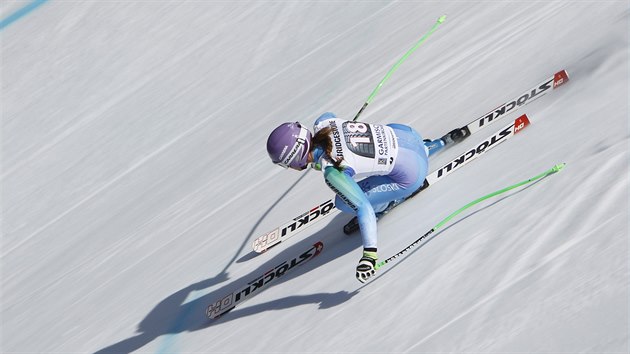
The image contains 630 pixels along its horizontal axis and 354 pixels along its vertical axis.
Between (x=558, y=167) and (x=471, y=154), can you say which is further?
(x=471, y=154)

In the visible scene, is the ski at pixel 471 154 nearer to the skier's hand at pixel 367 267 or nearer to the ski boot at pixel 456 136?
the ski boot at pixel 456 136

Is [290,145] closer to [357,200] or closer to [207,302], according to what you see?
[357,200]

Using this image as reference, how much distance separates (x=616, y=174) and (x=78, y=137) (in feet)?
26.7

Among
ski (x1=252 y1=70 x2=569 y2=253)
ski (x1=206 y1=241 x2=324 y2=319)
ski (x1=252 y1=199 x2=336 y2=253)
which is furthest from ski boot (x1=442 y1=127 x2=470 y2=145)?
ski (x1=206 y1=241 x2=324 y2=319)

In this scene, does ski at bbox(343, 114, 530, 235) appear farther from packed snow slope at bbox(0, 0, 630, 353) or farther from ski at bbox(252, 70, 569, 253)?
ski at bbox(252, 70, 569, 253)

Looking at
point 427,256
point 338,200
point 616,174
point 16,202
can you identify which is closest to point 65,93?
point 16,202

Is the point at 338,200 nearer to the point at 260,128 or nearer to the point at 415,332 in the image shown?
the point at 415,332

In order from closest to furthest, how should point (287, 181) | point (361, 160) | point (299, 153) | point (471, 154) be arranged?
point (299, 153) → point (361, 160) → point (471, 154) → point (287, 181)

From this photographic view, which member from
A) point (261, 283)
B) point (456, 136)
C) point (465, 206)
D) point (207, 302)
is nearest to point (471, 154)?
point (456, 136)

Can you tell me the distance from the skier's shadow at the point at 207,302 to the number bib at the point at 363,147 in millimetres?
878

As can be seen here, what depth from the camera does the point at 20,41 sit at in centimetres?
1412

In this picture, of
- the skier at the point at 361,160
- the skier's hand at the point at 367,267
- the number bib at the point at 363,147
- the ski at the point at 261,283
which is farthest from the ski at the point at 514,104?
the skier's hand at the point at 367,267

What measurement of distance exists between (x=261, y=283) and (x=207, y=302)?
2.23ft

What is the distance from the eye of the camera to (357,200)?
5.71m
